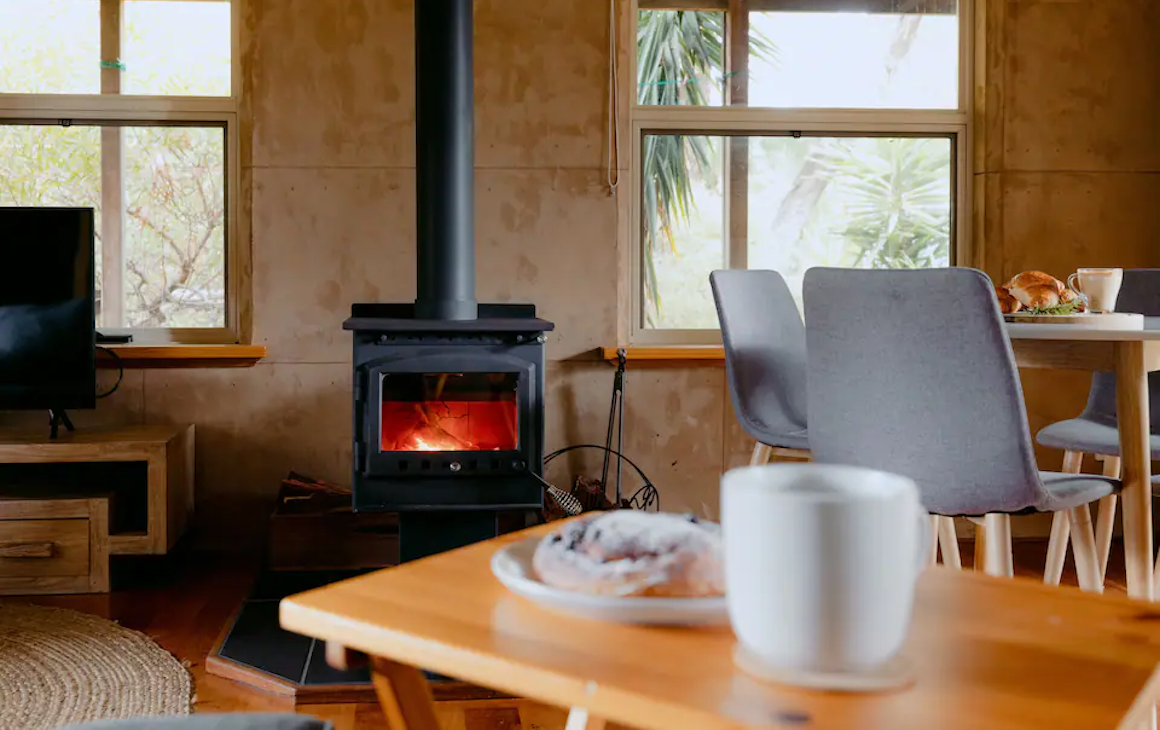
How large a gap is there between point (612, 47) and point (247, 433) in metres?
1.87

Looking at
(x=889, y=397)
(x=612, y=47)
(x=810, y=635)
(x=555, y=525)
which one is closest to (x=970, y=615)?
(x=810, y=635)

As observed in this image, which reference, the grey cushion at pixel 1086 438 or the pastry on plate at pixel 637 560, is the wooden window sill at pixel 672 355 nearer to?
the grey cushion at pixel 1086 438

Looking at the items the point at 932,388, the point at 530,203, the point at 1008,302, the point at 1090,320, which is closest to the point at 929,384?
the point at 932,388

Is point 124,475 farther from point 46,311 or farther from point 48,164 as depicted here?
point 48,164

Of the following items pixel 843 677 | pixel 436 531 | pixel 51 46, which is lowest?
pixel 436 531

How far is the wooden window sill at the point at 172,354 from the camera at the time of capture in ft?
11.3

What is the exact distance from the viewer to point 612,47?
356 cm

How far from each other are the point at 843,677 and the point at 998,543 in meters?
1.46

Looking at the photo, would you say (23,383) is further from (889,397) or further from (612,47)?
(889,397)

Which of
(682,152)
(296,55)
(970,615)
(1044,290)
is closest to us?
A: (970,615)

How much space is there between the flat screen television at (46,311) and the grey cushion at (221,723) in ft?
8.58

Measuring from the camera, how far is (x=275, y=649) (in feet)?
8.16

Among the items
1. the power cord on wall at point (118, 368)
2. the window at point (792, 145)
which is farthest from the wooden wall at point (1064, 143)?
the power cord on wall at point (118, 368)

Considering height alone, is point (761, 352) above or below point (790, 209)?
below
